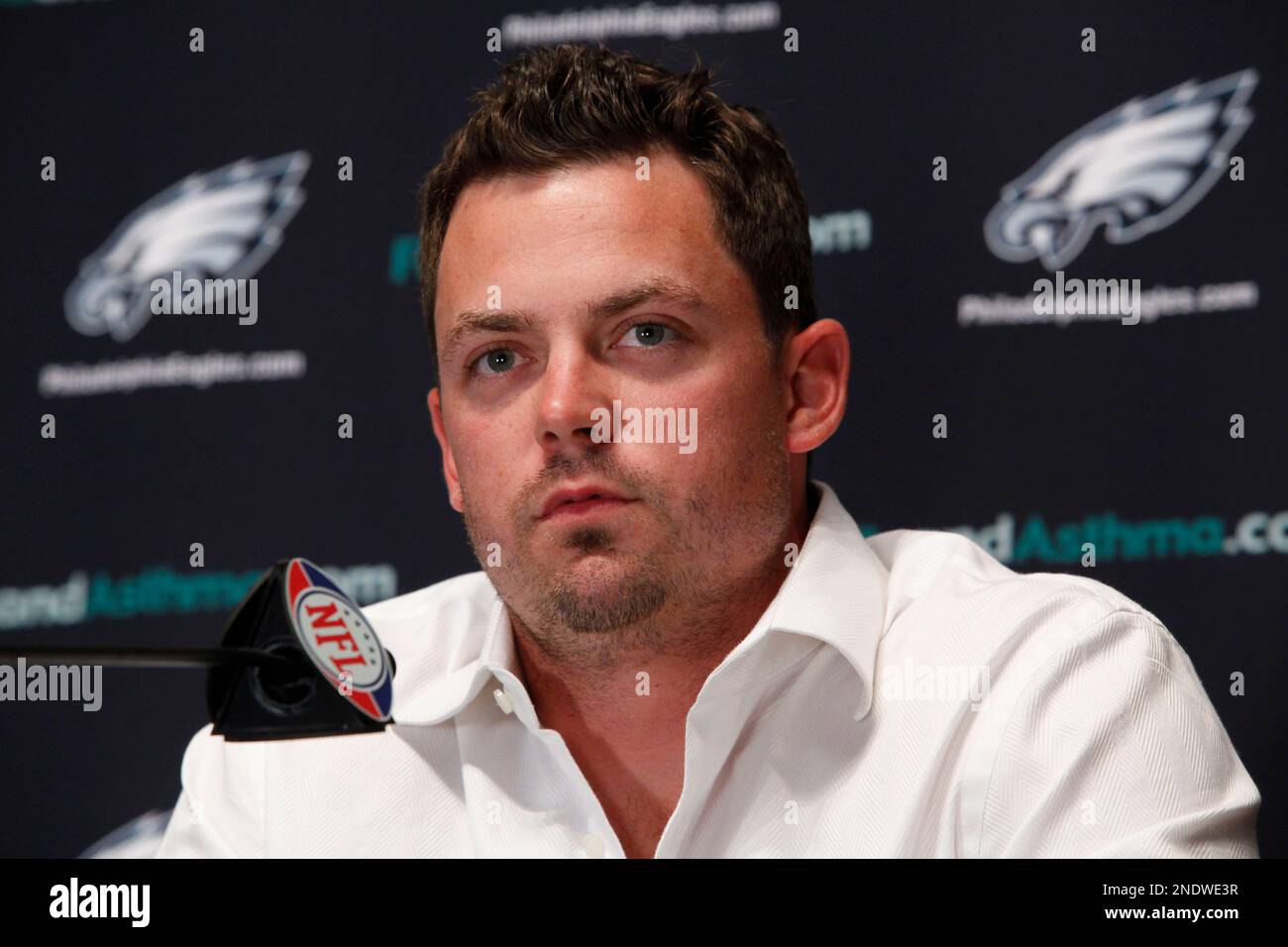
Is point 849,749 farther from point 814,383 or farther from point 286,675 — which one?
point 286,675

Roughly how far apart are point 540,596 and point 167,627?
134 cm

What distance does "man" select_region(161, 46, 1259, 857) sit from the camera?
69.4 inches

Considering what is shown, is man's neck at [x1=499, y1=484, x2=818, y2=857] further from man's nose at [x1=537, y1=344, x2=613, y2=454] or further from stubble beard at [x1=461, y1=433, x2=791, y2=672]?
man's nose at [x1=537, y1=344, x2=613, y2=454]

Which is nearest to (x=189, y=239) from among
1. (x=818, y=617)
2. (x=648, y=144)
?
(x=648, y=144)

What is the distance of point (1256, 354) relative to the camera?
2.54 m

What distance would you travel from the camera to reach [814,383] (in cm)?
220

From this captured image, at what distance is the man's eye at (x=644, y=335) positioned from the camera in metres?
1.97

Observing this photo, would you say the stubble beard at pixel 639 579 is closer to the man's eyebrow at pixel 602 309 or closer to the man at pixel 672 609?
the man at pixel 672 609

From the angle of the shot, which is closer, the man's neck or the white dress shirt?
the white dress shirt

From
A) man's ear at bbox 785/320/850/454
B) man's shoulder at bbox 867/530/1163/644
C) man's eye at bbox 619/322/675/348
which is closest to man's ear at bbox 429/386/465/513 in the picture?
man's eye at bbox 619/322/675/348

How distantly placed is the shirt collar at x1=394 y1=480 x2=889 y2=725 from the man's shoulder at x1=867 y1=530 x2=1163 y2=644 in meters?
0.05

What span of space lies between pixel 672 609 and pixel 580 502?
0.23 m
